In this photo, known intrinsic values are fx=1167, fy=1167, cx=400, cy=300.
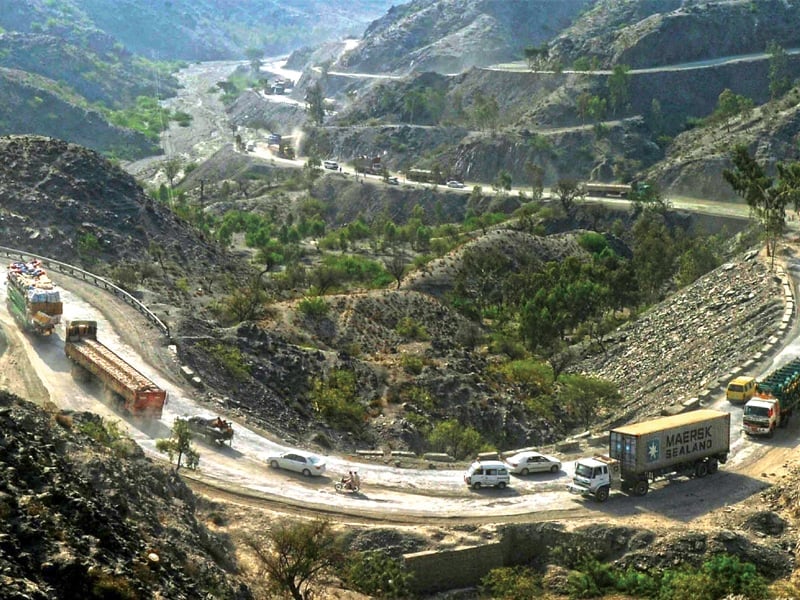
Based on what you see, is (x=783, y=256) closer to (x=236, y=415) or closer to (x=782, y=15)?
(x=236, y=415)

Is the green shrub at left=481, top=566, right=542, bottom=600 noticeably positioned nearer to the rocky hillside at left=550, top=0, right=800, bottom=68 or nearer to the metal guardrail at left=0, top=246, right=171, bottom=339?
the metal guardrail at left=0, top=246, right=171, bottom=339

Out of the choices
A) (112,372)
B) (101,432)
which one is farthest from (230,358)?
(101,432)

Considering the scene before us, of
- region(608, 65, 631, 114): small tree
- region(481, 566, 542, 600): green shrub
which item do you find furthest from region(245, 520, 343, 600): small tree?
region(608, 65, 631, 114): small tree

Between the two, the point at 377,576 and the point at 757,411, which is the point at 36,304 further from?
the point at 757,411

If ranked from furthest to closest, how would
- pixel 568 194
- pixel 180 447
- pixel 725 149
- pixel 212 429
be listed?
pixel 725 149
pixel 568 194
pixel 212 429
pixel 180 447

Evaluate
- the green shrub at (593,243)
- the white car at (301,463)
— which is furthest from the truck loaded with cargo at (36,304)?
the green shrub at (593,243)
